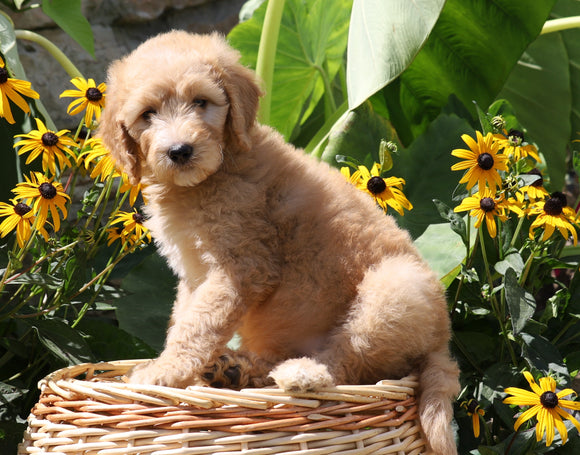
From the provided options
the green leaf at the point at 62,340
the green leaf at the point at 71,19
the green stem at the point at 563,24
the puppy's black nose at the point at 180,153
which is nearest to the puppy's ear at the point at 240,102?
the puppy's black nose at the point at 180,153

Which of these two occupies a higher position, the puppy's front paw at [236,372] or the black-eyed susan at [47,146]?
the black-eyed susan at [47,146]

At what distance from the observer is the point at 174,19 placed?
4.96 metres

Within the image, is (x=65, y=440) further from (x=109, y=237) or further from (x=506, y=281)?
(x=506, y=281)

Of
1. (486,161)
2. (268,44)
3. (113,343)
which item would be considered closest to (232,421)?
(486,161)

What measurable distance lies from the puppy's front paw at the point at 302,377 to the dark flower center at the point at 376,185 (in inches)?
37.3

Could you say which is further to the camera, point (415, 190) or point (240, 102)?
point (415, 190)

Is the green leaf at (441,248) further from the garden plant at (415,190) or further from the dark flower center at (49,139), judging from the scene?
the dark flower center at (49,139)

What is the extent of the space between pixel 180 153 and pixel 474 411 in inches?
53.9

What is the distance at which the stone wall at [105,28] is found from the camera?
4.29 meters

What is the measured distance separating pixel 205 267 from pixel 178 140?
1.29ft

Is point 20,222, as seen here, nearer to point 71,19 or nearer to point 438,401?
point 438,401

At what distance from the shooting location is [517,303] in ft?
7.27

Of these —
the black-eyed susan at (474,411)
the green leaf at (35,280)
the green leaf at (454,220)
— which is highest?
the green leaf at (35,280)

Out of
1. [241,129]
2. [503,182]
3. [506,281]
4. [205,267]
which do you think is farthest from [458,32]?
[205,267]
